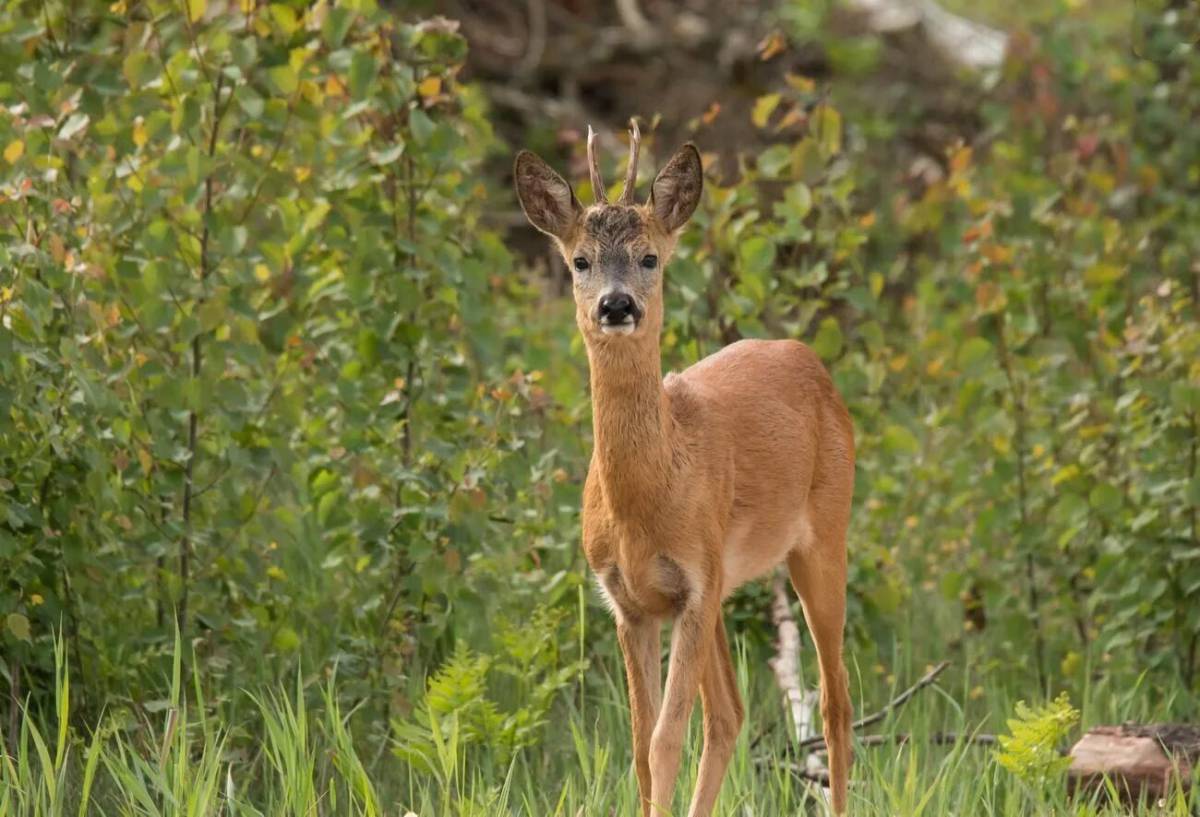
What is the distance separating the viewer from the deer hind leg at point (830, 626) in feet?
17.8

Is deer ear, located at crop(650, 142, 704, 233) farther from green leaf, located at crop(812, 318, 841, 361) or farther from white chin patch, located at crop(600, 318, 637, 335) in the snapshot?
green leaf, located at crop(812, 318, 841, 361)

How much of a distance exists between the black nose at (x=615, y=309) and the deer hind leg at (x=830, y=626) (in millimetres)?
1180

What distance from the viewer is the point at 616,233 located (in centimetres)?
501

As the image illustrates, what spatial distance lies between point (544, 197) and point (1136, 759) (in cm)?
220

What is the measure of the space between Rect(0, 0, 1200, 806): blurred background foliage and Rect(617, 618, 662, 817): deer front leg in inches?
20.2

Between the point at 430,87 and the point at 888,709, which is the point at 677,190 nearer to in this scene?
the point at 430,87

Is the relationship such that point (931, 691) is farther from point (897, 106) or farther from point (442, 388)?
point (897, 106)

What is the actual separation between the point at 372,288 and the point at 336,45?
30.8 inches

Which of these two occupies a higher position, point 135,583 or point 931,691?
point 135,583

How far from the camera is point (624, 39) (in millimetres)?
13406

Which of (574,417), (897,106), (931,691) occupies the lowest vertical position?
(931,691)

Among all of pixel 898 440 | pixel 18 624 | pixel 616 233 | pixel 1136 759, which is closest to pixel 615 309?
pixel 616 233

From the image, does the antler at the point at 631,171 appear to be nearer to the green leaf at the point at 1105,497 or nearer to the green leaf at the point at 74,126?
the green leaf at the point at 74,126

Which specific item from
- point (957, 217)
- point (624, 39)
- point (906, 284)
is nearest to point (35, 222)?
point (957, 217)
